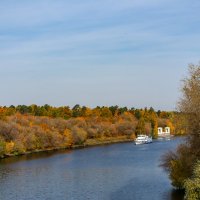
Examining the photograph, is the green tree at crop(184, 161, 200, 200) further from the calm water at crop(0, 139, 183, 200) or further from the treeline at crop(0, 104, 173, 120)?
the treeline at crop(0, 104, 173, 120)

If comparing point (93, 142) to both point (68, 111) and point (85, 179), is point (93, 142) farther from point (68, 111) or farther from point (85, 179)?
point (85, 179)

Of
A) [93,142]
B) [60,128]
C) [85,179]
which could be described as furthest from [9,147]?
[85,179]

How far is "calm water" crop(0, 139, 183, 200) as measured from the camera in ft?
132

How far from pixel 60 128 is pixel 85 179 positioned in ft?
178

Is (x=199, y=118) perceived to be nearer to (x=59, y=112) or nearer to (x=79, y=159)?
(x=79, y=159)

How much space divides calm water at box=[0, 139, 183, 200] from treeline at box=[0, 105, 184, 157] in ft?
28.1

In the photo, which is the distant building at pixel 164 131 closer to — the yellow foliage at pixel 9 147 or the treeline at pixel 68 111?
the treeline at pixel 68 111

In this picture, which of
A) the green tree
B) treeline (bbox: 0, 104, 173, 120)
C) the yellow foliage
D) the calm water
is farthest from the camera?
treeline (bbox: 0, 104, 173, 120)

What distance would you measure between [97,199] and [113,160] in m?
28.7

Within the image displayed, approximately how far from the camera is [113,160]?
67.1 metres

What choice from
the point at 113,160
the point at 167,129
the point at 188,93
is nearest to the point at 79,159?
the point at 113,160

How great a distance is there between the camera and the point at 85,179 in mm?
48844

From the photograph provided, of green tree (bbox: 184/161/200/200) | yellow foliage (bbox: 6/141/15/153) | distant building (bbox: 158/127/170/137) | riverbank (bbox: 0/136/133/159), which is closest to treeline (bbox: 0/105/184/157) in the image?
yellow foliage (bbox: 6/141/15/153)

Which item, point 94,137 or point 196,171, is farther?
point 94,137
